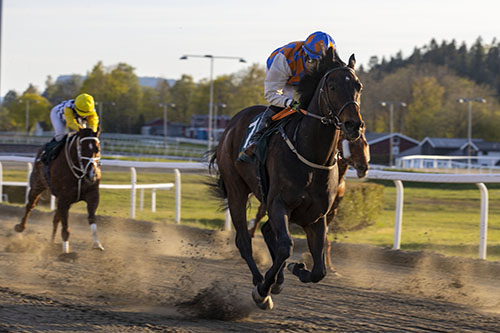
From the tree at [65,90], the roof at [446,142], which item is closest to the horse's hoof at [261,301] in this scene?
the tree at [65,90]

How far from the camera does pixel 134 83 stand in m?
81.0

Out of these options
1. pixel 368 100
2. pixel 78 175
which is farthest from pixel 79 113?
pixel 368 100

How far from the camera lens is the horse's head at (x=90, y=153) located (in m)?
7.61

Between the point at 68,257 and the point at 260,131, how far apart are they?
3.07 meters

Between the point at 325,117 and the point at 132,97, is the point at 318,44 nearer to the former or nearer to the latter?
the point at 325,117

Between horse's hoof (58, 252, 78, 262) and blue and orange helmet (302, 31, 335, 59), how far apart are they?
3.57m

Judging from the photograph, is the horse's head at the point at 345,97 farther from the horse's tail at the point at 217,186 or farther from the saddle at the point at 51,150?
the saddle at the point at 51,150

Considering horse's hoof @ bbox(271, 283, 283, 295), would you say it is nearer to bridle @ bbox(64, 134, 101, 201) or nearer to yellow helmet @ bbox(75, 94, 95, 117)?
bridle @ bbox(64, 134, 101, 201)

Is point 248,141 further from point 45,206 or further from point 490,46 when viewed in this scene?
point 490,46

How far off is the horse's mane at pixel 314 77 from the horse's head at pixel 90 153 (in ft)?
11.6

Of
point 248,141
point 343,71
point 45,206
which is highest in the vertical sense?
point 343,71

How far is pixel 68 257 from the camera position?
709 cm

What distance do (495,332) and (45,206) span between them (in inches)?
417

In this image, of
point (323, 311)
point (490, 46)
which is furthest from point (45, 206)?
point (490, 46)
